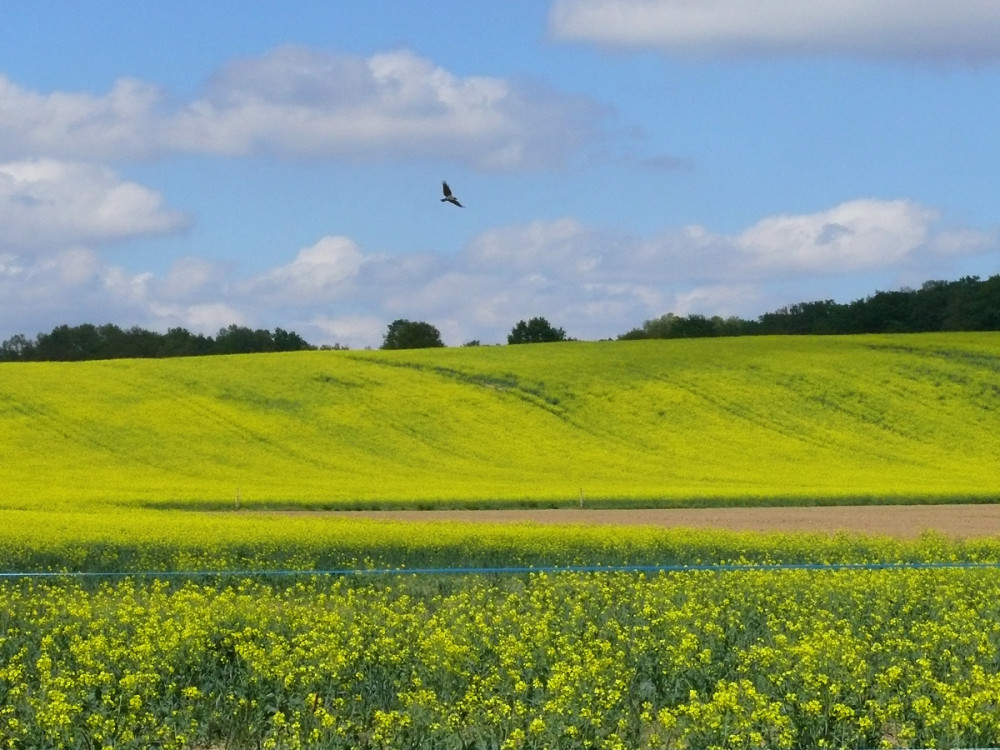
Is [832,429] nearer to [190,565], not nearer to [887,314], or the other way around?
[190,565]

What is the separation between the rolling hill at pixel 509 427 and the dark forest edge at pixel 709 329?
110ft

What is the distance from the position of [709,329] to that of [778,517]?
67.5 m

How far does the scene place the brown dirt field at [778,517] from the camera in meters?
28.2

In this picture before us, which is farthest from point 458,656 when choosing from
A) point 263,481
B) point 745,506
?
point 263,481

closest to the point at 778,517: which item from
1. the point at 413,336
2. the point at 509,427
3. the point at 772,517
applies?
the point at 772,517

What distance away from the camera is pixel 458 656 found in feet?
34.5

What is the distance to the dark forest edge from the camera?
9144 centimetres

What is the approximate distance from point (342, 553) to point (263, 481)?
18.0 meters

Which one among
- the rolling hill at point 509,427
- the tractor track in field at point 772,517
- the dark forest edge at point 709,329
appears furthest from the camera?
the dark forest edge at point 709,329

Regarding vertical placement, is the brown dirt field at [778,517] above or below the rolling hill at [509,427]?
below

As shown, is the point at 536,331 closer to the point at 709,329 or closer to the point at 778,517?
the point at 709,329

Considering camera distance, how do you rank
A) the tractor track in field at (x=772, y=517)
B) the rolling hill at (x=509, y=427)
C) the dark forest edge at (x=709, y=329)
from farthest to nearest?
the dark forest edge at (x=709, y=329) → the rolling hill at (x=509, y=427) → the tractor track in field at (x=772, y=517)

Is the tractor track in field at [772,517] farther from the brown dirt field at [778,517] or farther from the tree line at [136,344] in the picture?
the tree line at [136,344]

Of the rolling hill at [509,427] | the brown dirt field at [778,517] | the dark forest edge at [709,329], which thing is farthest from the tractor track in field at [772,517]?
the dark forest edge at [709,329]
